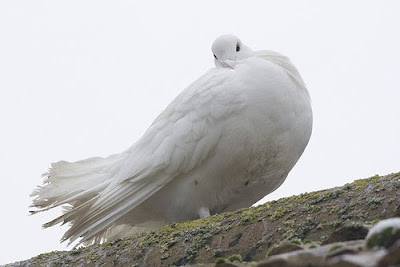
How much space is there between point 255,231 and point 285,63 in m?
3.64

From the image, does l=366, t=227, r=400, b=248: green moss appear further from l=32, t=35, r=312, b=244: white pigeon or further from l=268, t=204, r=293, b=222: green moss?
l=32, t=35, r=312, b=244: white pigeon

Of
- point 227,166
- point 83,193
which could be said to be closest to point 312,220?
point 227,166

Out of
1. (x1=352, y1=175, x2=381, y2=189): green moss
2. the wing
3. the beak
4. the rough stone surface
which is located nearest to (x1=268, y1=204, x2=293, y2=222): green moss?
the rough stone surface

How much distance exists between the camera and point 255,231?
14.9 ft

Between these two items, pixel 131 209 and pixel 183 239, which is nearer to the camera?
pixel 183 239

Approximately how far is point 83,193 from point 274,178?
1.79m

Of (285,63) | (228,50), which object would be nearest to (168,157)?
(285,63)

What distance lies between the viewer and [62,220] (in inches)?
278

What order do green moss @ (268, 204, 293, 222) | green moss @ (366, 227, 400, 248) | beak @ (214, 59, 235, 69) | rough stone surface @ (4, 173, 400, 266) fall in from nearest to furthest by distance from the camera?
green moss @ (366, 227, 400, 248) → rough stone surface @ (4, 173, 400, 266) → green moss @ (268, 204, 293, 222) → beak @ (214, 59, 235, 69)

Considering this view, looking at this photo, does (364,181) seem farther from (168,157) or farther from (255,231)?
(168,157)

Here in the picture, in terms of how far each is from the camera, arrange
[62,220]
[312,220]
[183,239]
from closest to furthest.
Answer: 1. [312,220]
2. [183,239]
3. [62,220]

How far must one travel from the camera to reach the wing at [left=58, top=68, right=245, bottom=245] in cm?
708

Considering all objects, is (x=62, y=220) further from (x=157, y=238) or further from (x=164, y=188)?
(x=157, y=238)

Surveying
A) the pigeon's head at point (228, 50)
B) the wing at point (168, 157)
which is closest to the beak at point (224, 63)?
the pigeon's head at point (228, 50)
